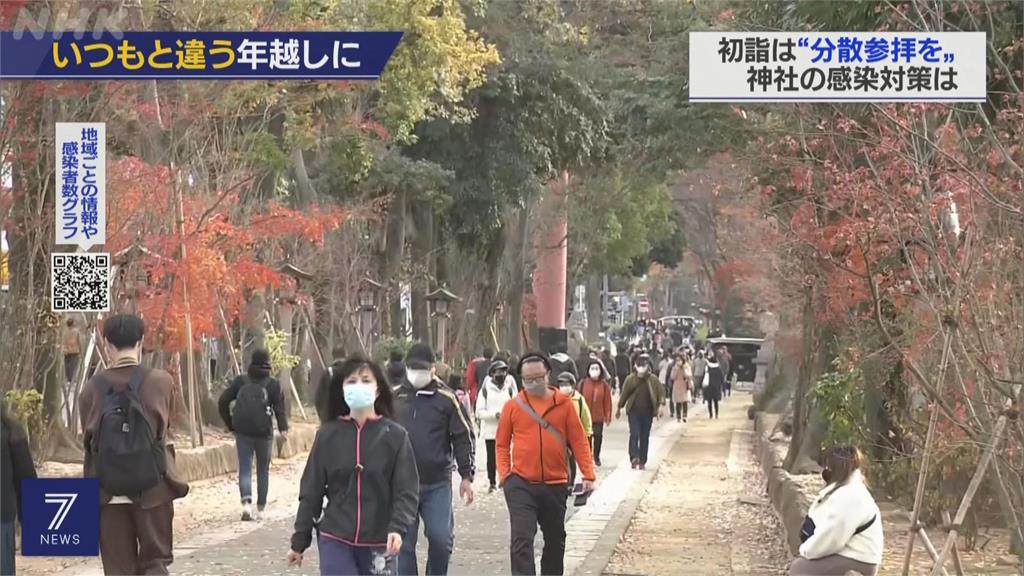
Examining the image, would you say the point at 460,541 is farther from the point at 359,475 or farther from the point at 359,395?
the point at 359,475

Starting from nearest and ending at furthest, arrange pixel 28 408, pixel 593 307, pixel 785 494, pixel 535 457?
1. pixel 535 457
2. pixel 785 494
3. pixel 28 408
4. pixel 593 307

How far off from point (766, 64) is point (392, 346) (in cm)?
2543

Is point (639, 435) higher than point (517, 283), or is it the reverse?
point (517, 283)

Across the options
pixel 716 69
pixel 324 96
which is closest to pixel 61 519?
pixel 716 69

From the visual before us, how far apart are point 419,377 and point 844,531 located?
3.30m

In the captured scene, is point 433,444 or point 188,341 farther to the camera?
point 188,341

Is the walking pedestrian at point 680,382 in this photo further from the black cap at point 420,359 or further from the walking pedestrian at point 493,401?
the black cap at point 420,359

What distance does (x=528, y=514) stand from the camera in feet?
36.7

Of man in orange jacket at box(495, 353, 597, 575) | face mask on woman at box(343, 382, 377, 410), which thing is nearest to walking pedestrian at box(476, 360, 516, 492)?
man in orange jacket at box(495, 353, 597, 575)

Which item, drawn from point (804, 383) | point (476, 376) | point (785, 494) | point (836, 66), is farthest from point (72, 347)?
point (836, 66)

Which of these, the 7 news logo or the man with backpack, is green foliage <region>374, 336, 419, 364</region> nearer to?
the man with backpack

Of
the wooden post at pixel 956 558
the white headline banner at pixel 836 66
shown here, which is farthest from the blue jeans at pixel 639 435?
the white headline banner at pixel 836 66

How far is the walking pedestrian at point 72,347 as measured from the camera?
23.2 meters

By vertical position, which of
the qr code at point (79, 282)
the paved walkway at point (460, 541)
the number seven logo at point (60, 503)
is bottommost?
the paved walkway at point (460, 541)
